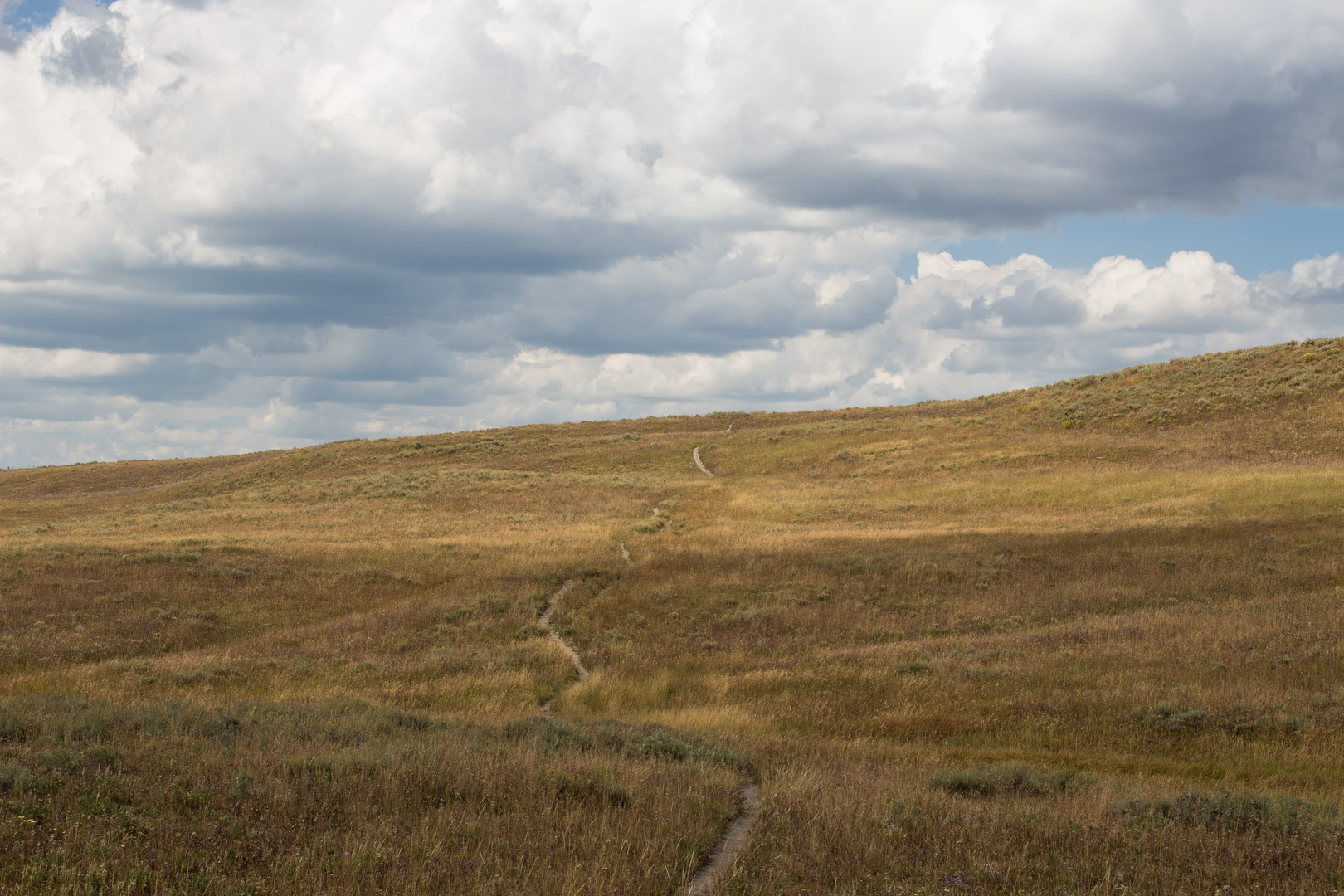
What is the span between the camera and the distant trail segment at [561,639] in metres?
19.0

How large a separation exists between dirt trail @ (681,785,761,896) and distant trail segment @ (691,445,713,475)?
53.7 m

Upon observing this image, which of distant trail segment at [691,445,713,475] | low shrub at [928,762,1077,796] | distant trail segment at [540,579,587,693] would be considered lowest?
distant trail segment at [540,579,587,693]

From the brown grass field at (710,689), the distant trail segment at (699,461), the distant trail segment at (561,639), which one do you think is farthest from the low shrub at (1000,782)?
the distant trail segment at (699,461)

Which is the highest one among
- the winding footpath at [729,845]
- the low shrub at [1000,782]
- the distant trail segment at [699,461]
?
the distant trail segment at [699,461]

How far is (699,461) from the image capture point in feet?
226

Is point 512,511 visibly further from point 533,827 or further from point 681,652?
point 533,827

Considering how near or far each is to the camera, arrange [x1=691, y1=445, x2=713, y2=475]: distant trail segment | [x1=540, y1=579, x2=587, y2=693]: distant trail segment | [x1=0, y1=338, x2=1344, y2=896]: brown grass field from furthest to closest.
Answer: [x1=691, y1=445, x2=713, y2=475]: distant trail segment < [x1=540, y1=579, x2=587, y2=693]: distant trail segment < [x1=0, y1=338, x2=1344, y2=896]: brown grass field

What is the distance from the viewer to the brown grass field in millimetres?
6723

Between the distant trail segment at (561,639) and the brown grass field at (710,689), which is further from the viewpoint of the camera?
the distant trail segment at (561,639)

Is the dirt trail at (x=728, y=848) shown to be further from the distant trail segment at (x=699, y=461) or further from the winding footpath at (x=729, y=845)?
the distant trail segment at (x=699, y=461)

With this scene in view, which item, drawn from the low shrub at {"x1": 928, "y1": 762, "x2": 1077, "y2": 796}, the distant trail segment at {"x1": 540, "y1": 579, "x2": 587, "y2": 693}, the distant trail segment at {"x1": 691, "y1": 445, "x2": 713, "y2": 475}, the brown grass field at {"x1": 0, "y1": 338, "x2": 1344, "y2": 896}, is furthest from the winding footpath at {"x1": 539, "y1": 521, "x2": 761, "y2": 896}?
the distant trail segment at {"x1": 691, "y1": 445, "x2": 713, "y2": 475}

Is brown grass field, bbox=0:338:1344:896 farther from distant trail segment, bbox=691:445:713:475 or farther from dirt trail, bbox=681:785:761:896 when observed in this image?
distant trail segment, bbox=691:445:713:475

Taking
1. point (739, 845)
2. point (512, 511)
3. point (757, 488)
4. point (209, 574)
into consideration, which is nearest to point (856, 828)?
point (739, 845)

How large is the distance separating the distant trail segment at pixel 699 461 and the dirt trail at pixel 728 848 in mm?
53683
